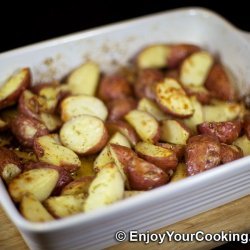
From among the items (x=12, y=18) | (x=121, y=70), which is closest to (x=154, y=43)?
(x=121, y=70)

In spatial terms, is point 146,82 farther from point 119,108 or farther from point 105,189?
point 105,189

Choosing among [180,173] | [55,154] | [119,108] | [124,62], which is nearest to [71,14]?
[124,62]

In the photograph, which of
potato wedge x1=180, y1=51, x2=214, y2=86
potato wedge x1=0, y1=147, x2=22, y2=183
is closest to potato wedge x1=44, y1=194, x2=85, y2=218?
potato wedge x1=0, y1=147, x2=22, y2=183

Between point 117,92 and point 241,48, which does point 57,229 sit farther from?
point 241,48

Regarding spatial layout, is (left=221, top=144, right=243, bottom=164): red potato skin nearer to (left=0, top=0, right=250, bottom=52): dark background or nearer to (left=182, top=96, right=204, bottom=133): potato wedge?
(left=182, top=96, right=204, bottom=133): potato wedge

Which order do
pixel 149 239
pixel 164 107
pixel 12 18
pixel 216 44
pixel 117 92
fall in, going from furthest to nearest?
1. pixel 12 18
2. pixel 216 44
3. pixel 117 92
4. pixel 164 107
5. pixel 149 239

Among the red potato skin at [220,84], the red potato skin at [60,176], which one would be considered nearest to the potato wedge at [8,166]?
the red potato skin at [60,176]
